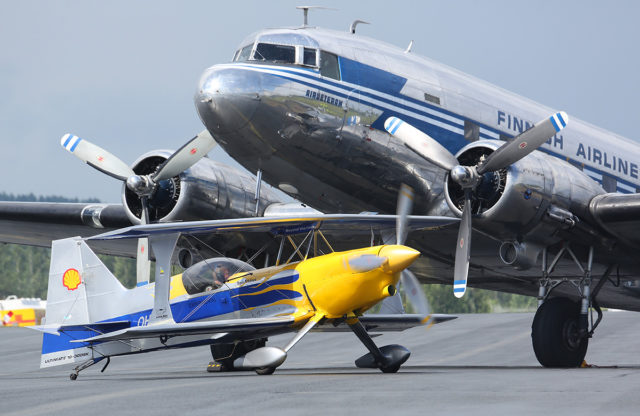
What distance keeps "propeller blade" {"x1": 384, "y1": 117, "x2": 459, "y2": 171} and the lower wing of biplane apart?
1.12m

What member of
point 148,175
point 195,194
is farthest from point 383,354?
point 148,175

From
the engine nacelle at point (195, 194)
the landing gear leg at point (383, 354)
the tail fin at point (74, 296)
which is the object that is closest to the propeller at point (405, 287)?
the landing gear leg at point (383, 354)

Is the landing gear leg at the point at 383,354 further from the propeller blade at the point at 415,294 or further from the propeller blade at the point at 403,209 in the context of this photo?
the propeller blade at the point at 403,209

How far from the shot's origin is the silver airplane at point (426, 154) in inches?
688

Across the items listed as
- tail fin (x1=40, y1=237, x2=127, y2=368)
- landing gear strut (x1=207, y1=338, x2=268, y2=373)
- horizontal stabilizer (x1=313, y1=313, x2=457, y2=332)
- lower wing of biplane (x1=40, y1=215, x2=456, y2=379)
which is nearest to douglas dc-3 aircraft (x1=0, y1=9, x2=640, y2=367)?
horizontal stabilizer (x1=313, y1=313, x2=457, y2=332)

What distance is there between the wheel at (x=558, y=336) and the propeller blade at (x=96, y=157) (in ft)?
30.9

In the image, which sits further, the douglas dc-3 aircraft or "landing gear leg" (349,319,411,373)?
the douglas dc-3 aircraft

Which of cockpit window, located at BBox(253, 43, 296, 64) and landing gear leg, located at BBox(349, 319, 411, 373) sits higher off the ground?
cockpit window, located at BBox(253, 43, 296, 64)

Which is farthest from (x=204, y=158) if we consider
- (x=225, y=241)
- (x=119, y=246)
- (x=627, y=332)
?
(x=627, y=332)

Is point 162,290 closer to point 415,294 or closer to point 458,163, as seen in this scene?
point 415,294

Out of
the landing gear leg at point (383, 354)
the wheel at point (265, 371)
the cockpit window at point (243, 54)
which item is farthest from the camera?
the cockpit window at point (243, 54)

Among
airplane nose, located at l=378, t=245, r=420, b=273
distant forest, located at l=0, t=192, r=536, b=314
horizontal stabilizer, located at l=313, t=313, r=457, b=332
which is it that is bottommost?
distant forest, located at l=0, t=192, r=536, b=314

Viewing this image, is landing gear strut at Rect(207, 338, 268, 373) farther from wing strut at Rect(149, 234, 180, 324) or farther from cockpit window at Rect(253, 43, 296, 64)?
cockpit window at Rect(253, 43, 296, 64)

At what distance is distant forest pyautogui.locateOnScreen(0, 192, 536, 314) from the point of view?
453 feet
